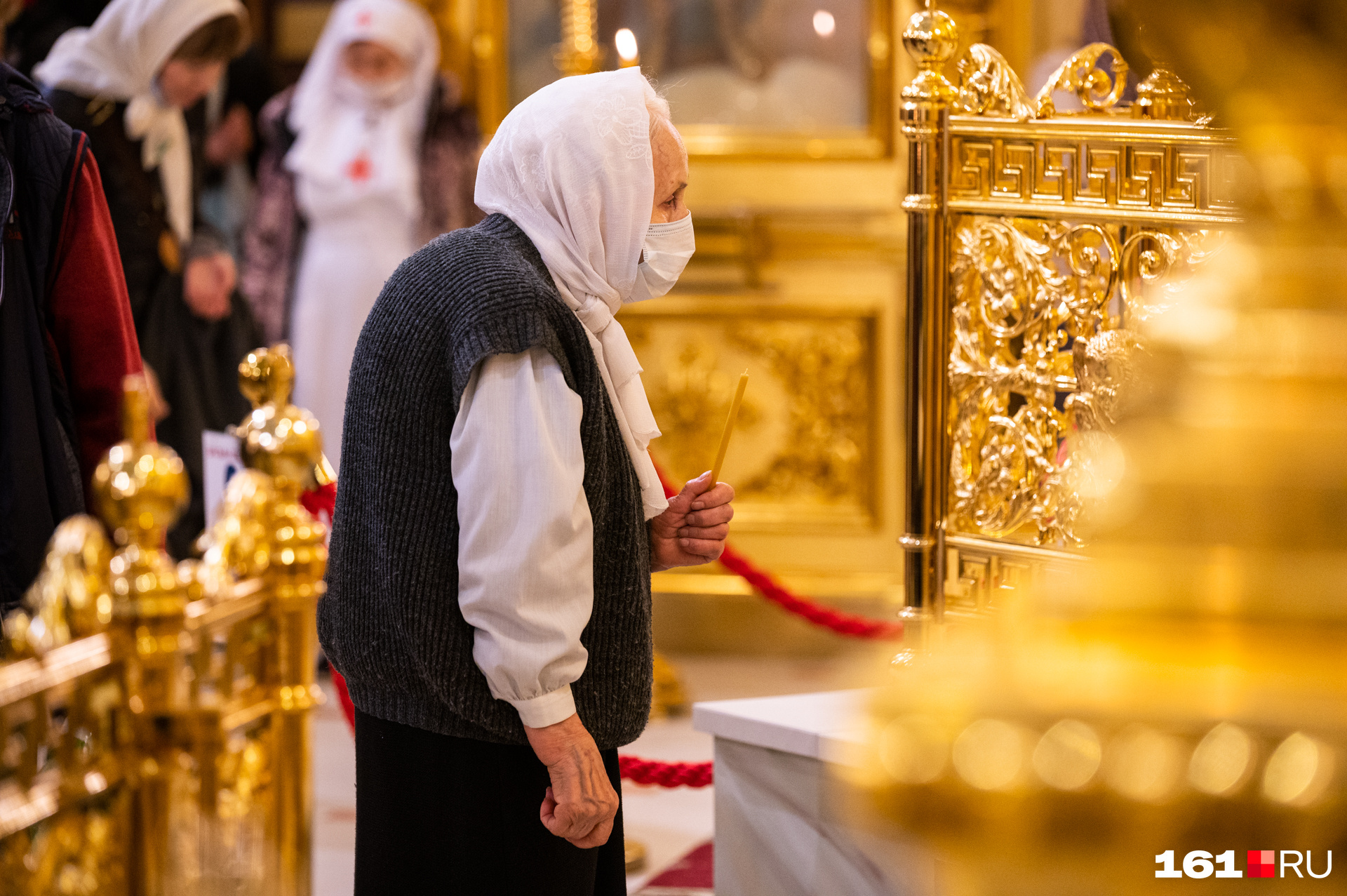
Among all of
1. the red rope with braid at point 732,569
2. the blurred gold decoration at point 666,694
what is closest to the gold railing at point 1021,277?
the red rope with braid at point 732,569

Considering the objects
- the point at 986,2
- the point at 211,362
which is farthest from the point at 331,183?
the point at 986,2

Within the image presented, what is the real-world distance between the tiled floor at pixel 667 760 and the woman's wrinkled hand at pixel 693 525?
3.28 feet

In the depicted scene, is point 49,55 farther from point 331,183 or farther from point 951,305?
point 951,305

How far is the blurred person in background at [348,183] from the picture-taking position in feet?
15.5

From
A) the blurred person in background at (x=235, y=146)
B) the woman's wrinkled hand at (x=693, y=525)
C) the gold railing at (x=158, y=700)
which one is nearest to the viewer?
the gold railing at (x=158, y=700)

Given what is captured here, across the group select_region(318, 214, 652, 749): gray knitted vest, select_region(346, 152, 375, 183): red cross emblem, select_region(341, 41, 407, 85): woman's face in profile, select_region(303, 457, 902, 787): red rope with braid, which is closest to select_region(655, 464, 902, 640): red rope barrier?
select_region(303, 457, 902, 787): red rope with braid

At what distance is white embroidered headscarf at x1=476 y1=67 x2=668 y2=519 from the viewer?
1.62m

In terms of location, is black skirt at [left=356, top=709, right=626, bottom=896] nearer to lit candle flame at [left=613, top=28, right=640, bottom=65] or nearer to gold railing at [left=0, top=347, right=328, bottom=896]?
gold railing at [left=0, top=347, right=328, bottom=896]

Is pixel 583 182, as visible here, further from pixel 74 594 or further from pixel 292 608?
pixel 74 594

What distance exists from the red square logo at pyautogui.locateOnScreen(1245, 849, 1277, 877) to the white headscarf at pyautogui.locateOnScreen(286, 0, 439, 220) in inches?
172

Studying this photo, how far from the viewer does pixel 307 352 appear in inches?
188

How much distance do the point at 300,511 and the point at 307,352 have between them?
12.0 feet

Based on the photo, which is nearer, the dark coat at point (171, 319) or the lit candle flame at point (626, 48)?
the lit candle flame at point (626, 48)

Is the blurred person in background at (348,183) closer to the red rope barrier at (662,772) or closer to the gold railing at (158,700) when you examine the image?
the red rope barrier at (662,772)
